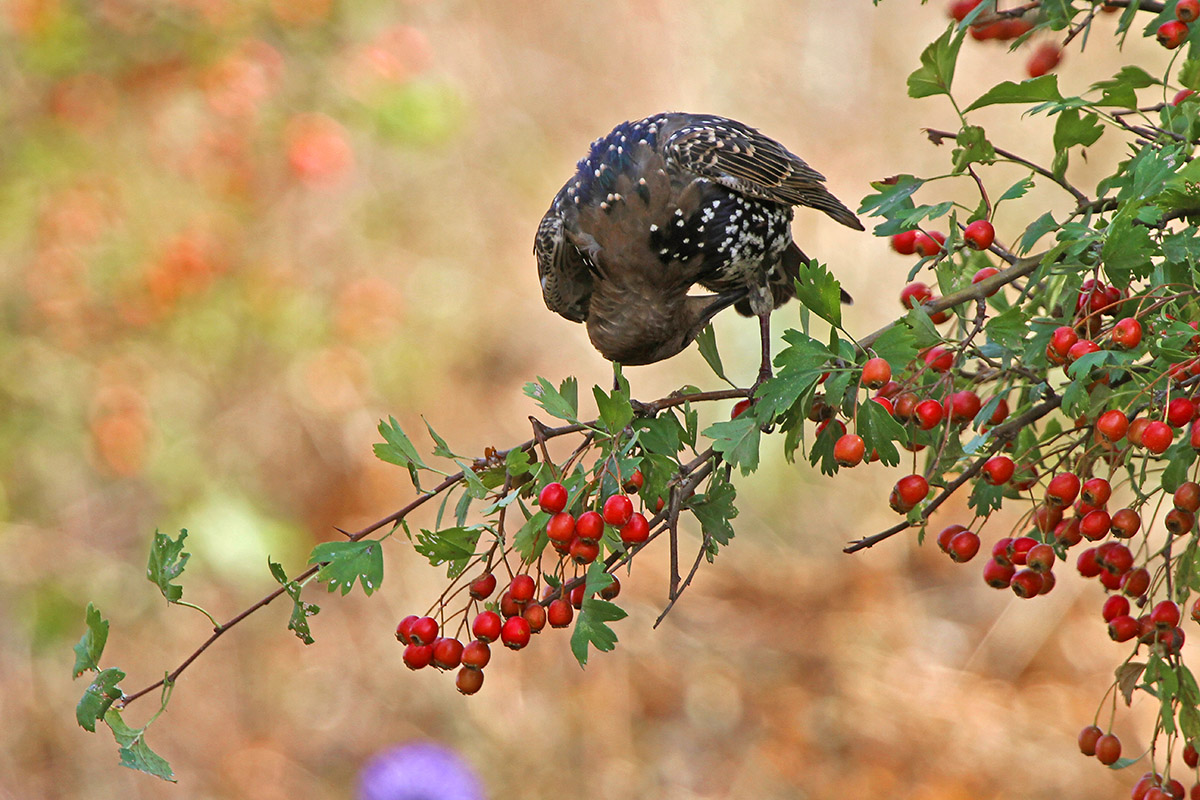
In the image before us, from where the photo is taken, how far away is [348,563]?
1.81 metres

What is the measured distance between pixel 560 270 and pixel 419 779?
2.67m

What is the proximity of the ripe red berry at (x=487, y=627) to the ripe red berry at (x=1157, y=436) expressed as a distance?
95 centimetres

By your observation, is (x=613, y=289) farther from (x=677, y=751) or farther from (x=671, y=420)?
(x=677, y=751)

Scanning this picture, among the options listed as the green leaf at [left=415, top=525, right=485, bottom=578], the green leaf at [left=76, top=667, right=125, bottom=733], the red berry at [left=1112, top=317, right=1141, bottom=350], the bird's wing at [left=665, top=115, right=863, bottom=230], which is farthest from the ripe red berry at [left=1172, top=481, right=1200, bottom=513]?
the green leaf at [left=76, top=667, right=125, bottom=733]

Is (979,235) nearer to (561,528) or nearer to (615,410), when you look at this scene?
(615,410)

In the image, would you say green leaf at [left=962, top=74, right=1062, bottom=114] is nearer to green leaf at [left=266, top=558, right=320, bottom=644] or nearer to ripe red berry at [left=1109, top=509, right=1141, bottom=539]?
ripe red berry at [left=1109, top=509, right=1141, bottom=539]

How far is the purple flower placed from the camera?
187 inches

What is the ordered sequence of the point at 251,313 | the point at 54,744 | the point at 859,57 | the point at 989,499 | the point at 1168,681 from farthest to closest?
1. the point at 859,57
2. the point at 251,313
3. the point at 54,744
4. the point at 989,499
5. the point at 1168,681

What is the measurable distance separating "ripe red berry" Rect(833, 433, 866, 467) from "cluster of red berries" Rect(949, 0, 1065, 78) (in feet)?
2.40

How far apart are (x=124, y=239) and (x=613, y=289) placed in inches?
145

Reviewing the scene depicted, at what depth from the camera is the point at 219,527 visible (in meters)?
5.80

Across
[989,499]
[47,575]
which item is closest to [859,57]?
[47,575]

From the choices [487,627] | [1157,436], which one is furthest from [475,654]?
[1157,436]

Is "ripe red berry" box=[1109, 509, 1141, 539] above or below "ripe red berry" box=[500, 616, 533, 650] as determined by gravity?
above
